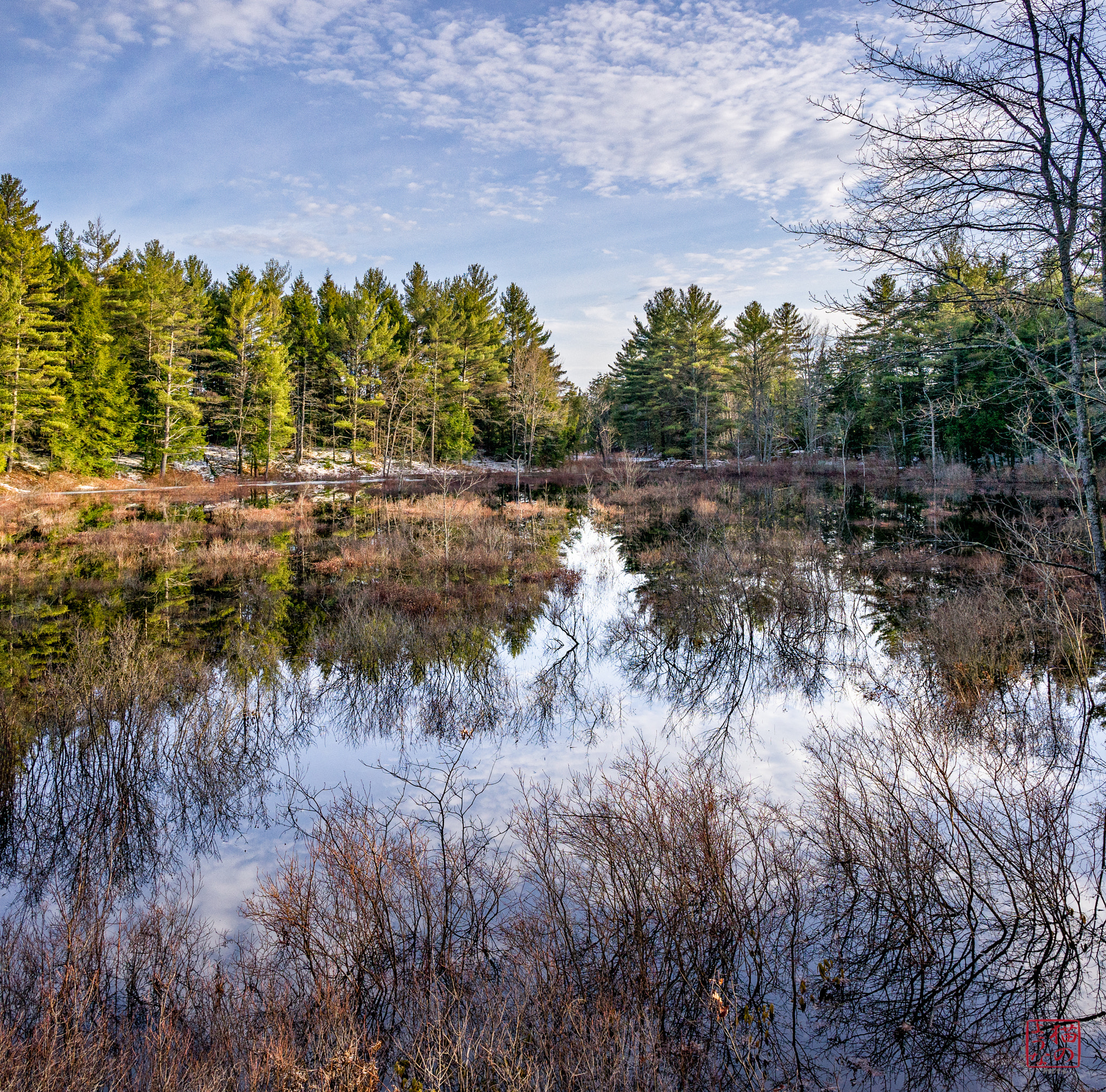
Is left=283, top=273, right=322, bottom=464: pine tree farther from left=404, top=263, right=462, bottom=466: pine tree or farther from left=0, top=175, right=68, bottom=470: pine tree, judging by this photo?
left=0, top=175, right=68, bottom=470: pine tree

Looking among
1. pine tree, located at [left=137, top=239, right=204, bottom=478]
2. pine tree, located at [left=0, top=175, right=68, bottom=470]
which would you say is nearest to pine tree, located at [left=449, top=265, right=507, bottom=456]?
pine tree, located at [left=137, top=239, right=204, bottom=478]

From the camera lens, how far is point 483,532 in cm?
2303

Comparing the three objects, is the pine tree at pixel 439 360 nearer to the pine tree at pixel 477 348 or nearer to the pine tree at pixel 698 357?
the pine tree at pixel 477 348

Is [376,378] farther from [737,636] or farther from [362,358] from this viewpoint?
[737,636]

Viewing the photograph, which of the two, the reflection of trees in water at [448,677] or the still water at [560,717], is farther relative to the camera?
the reflection of trees in water at [448,677]

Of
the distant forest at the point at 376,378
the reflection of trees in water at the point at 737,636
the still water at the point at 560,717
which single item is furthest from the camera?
the distant forest at the point at 376,378

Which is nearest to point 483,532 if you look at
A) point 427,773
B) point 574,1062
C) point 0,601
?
point 0,601

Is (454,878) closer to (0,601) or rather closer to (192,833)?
(192,833)

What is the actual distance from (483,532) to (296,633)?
32.3ft
